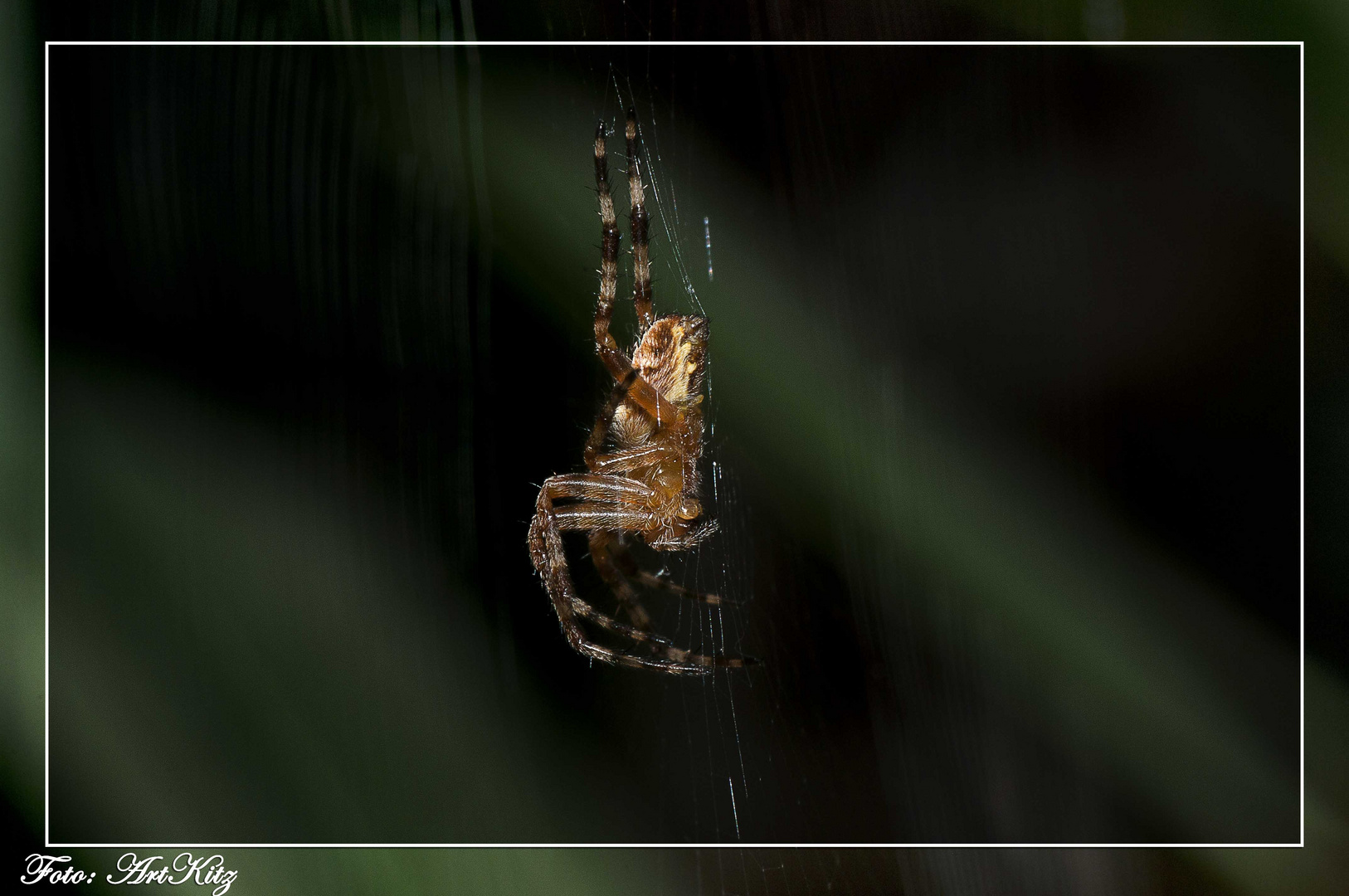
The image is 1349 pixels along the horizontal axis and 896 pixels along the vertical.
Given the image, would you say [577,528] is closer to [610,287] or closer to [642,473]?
[642,473]

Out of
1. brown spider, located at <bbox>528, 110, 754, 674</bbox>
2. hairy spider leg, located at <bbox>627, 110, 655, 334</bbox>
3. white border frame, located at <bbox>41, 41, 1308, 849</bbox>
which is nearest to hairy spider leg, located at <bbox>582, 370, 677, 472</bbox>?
brown spider, located at <bbox>528, 110, 754, 674</bbox>

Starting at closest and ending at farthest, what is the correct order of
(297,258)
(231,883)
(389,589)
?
(231,883), (297,258), (389,589)

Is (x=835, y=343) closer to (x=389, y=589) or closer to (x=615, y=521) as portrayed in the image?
(x=615, y=521)

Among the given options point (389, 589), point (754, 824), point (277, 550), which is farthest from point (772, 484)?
point (277, 550)

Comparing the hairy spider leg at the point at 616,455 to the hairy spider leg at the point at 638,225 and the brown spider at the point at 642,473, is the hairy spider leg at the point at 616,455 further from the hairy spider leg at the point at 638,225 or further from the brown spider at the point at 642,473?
the hairy spider leg at the point at 638,225

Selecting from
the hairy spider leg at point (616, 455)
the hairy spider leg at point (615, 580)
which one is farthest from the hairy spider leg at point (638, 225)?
the hairy spider leg at point (615, 580)

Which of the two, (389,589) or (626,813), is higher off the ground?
(389,589)

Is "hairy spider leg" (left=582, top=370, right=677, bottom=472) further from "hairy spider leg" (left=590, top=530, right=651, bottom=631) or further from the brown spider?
"hairy spider leg" (left=590, top=530, right=651, bottom=631)

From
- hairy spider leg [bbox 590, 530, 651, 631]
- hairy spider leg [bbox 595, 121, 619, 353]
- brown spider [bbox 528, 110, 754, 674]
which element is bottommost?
hairy spider leg [bbox 590, 530, 651, 631]
